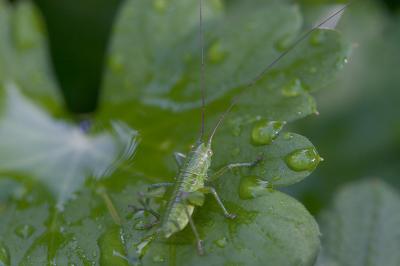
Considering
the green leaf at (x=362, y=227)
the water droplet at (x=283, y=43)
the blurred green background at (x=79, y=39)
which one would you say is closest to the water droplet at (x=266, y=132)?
the water droplet at (x=283, y=43)

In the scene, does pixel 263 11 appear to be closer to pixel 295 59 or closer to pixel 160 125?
pixel 295 59

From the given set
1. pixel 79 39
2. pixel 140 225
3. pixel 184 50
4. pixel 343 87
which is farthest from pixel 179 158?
pixel 79 39

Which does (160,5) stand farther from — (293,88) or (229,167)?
(229,167)

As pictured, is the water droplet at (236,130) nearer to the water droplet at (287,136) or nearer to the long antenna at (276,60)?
the long antenna at (276,60)

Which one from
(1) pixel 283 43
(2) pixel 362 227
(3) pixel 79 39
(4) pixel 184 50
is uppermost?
(1) pixel 283 43

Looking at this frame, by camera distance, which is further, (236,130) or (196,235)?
(236,130)

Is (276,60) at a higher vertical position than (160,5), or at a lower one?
lower

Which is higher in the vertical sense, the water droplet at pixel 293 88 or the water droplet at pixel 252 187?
the water droplet at pixel 293 88
